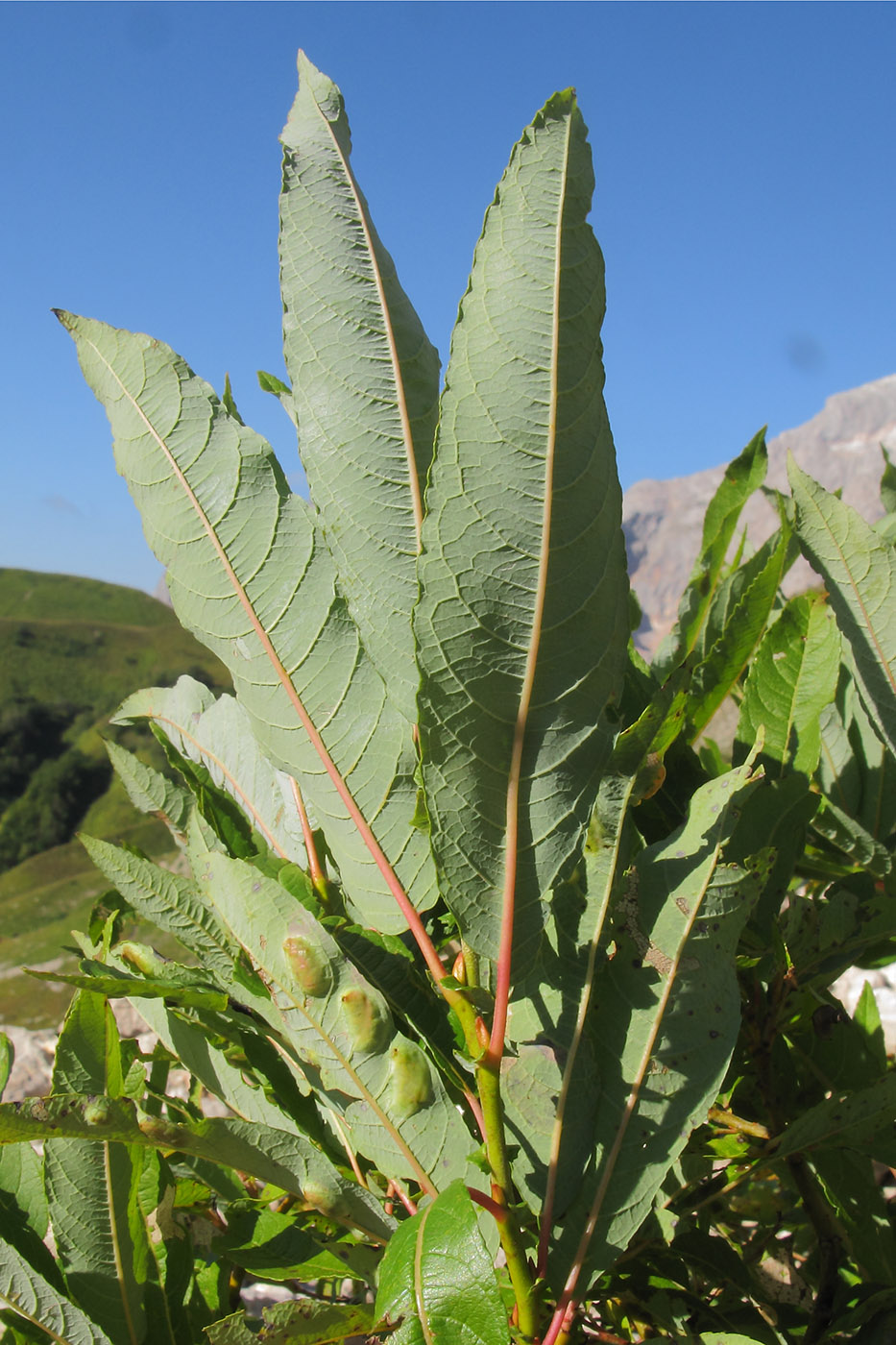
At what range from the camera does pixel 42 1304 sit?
3.49 feet

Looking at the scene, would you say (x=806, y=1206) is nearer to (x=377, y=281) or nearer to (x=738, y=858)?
(x=738, y=858)

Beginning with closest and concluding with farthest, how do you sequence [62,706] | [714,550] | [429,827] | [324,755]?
[429,827], [324,755], [714,550], [62,706]

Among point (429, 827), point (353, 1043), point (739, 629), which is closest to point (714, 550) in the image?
point (739, 629)

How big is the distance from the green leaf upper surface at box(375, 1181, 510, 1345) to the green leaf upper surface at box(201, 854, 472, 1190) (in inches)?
5.9

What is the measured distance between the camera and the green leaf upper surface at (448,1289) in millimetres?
679

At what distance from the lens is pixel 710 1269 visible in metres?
1.10

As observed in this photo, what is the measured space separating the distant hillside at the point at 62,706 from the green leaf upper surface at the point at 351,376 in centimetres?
3912

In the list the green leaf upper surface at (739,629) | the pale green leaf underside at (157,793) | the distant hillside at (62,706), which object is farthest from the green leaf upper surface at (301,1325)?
the distant hillside at (62,706)

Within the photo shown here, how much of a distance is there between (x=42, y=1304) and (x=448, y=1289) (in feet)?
2.16

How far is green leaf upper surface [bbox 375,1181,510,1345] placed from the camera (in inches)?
26.7

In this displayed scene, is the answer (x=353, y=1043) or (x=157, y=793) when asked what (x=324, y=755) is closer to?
(x=353, y=1043)

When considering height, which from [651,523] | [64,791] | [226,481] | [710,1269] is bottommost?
[64,791]

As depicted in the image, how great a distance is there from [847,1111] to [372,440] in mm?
833

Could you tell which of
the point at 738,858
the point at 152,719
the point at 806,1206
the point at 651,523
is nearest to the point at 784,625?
the point at 738,858
